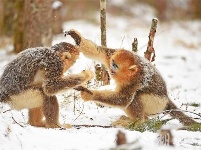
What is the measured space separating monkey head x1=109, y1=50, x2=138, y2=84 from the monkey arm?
22 cm

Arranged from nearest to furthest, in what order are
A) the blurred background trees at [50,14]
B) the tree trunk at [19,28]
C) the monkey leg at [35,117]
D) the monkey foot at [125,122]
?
the monkey foot at [125,122] → the monkey leg at [35,117] → the blurred background trees at [50,14] → the tree trunk at [19,28]

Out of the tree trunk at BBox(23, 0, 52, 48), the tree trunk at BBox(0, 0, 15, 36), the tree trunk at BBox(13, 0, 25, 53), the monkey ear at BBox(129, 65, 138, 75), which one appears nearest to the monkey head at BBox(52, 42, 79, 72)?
the monkey ear at BBox(129, 65, 138, 75)

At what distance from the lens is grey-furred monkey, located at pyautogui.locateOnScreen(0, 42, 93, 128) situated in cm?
590

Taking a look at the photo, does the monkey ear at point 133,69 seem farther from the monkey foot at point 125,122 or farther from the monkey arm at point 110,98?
the monkey foot at point 125,122

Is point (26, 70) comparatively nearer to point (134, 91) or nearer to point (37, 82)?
point (37, 82)

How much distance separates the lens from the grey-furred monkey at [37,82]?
5.90 m

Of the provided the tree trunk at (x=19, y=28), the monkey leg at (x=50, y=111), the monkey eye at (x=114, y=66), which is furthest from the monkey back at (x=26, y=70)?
the tree trunk at (x=19, y=28)

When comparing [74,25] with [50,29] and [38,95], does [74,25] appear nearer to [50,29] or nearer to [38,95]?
[50,29]

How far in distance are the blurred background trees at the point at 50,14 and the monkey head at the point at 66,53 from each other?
4.79m

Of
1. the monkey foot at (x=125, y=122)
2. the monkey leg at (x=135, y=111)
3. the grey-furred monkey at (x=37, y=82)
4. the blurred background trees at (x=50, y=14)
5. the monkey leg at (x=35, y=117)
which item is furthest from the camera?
the blurred background trees at (x=50, y=14)

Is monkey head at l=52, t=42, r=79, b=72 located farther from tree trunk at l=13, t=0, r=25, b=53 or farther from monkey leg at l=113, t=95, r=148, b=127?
tree trunk at l=13, t=0, r=25, b=53

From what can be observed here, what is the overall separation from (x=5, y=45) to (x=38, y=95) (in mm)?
8122

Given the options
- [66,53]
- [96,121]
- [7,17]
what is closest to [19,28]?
[7,17]

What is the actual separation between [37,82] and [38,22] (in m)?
5.31
